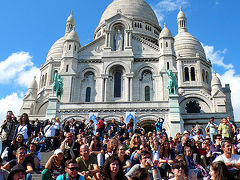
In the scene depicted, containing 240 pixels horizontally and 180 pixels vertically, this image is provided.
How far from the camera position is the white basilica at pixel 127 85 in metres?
25.0

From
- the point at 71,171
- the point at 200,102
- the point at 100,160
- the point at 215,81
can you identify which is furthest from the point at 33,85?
the point at 71,171

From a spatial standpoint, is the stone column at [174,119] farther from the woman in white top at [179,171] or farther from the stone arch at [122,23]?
the woman in white top at [179,171]

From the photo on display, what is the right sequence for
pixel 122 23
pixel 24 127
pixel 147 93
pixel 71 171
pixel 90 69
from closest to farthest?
pixel 71 171 → pixel 24 127 → pixel 147 93 → pixel 90 69 → pixel 122 23

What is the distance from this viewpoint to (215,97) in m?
35.3

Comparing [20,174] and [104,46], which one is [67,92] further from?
[20,174]

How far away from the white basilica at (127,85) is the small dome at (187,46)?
2.08 meters

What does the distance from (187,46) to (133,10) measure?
36.6 ft

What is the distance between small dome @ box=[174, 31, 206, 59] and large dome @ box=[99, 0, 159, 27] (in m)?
5.12

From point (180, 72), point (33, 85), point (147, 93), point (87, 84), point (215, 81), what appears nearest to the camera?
point (147, 93)

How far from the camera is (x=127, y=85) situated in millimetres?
30062

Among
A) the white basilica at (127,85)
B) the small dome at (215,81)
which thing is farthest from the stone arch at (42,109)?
the small dome at (215,81)

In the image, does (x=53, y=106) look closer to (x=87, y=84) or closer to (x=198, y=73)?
(x=87, y=84)

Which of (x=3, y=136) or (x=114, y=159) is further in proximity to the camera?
(x=3, y=136)

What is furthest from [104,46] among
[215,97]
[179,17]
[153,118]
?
[179,17]
